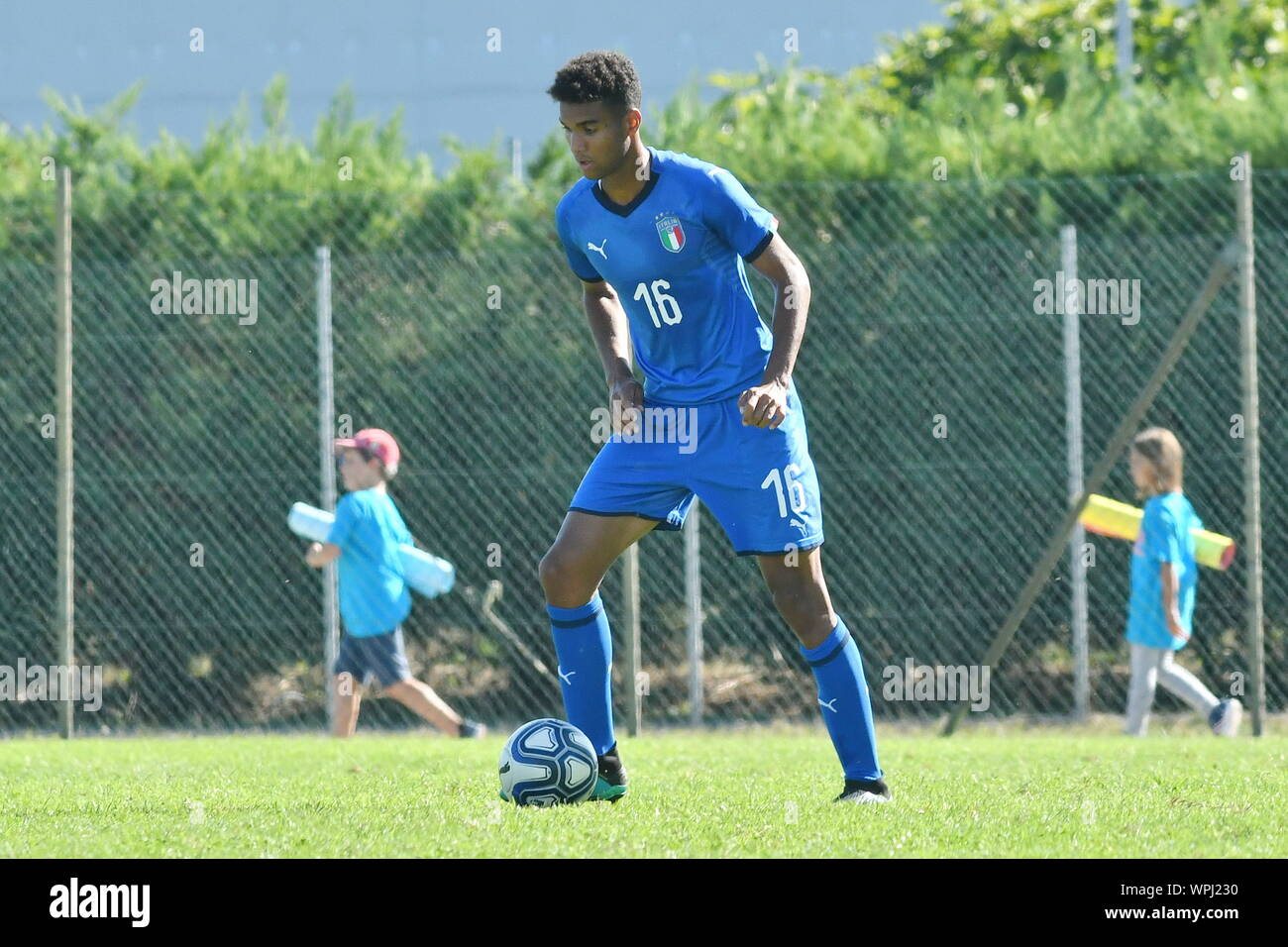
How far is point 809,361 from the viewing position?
31.6ft

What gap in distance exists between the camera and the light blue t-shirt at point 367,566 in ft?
29.5

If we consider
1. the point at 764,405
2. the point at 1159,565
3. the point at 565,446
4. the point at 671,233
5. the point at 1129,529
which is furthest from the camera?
the point at 565,446

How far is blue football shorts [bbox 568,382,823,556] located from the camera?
17.1 feet

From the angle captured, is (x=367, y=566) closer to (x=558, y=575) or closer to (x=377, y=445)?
(x=377, y=445)

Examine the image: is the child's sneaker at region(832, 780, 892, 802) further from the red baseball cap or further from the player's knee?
the red baseball cap

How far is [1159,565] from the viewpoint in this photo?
8.92 m

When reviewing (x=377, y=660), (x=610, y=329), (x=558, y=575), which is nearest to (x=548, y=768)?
(x=558, y=575)

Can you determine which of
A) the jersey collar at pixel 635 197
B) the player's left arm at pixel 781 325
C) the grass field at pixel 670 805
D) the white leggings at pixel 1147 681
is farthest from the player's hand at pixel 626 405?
the white leggings at pixel 1147 681

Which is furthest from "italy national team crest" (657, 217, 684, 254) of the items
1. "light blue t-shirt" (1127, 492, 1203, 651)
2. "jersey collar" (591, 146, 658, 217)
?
"light blue t-shirt" (1127, 492, 1203, 651)

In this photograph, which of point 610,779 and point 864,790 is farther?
point 610,779

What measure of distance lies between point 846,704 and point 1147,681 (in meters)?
4.13

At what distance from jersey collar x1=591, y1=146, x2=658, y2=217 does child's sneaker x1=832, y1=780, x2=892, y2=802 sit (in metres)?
1.89

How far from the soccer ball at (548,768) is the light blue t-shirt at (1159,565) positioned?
449 centimetres
